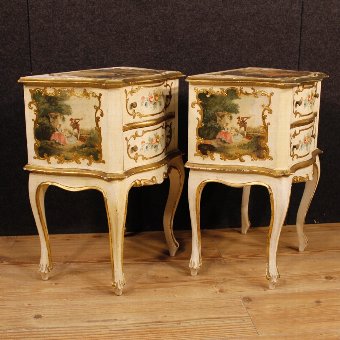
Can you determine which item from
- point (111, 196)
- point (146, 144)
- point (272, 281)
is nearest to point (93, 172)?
point (111, 196)

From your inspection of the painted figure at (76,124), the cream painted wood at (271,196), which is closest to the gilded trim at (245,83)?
the cream painted wood at (271,196)

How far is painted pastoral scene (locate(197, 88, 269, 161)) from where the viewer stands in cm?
215

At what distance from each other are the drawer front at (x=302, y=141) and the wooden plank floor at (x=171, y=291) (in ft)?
1.69

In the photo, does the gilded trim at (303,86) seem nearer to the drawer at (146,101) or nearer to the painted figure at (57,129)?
the drawer at (146,101)

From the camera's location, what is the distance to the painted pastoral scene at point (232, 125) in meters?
2.15

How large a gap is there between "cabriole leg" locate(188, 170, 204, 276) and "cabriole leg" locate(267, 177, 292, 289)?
0.96 feet

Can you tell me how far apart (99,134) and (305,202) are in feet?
3.43

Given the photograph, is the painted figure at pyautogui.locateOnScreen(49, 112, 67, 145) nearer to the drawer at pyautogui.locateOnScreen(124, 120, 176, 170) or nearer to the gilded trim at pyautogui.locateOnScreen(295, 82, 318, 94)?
the drawer at pyautogui.locateOnScreen(124, 120, 176, 170)

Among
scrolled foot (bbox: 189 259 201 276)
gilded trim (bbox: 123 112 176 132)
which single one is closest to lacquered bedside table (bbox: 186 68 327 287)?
gilded trim (bbox: 123 112 176 132)

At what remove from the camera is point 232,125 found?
7.17 feet

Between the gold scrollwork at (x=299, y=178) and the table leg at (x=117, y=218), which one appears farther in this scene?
the gold scrollwork at (x=299, y=178)

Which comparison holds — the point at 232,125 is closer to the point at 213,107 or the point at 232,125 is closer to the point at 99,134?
the point at 213,107

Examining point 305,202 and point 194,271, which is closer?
point 194,271

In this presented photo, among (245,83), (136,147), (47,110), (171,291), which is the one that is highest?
(245,83)
